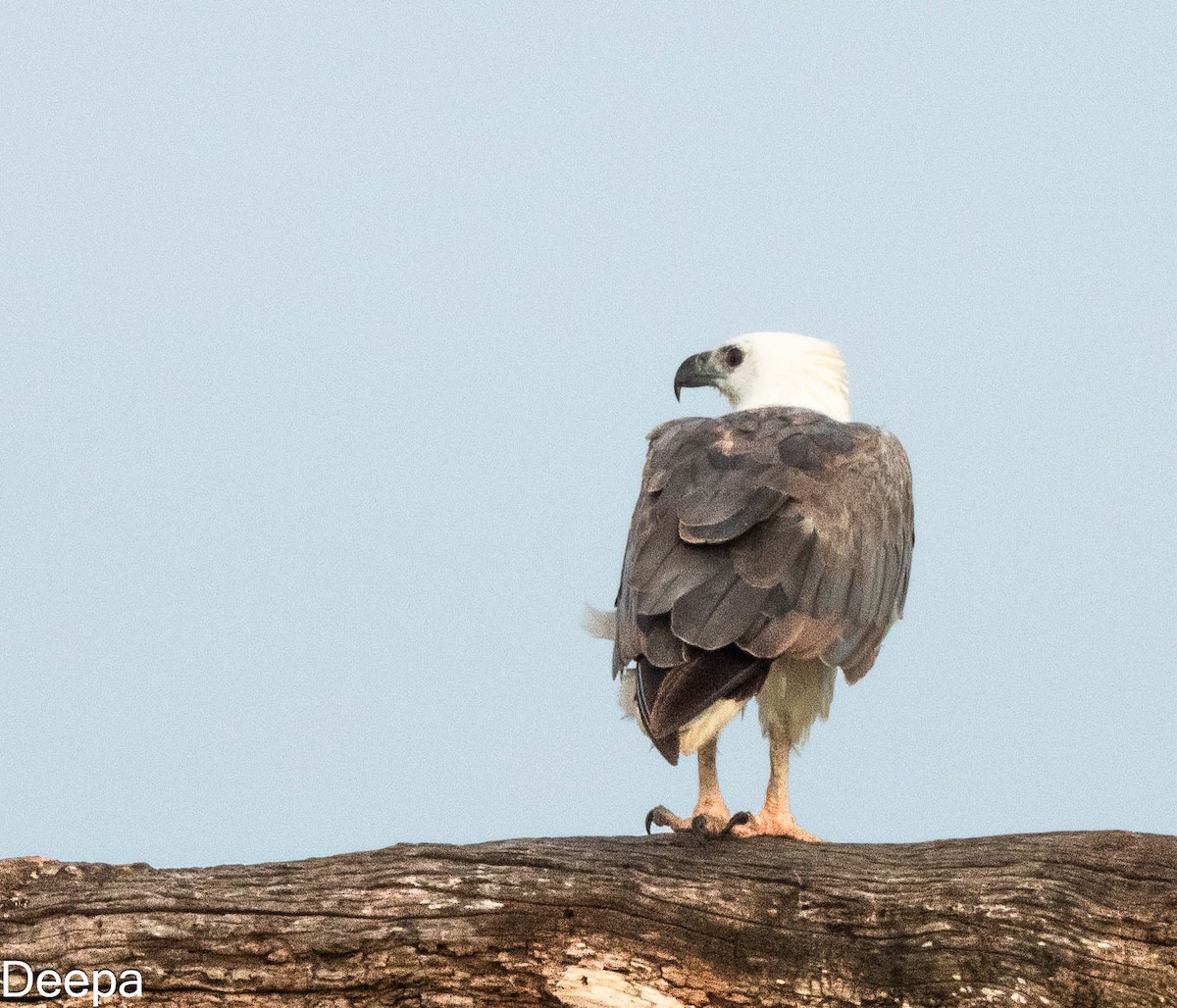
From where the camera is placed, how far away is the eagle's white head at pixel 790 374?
344 inches

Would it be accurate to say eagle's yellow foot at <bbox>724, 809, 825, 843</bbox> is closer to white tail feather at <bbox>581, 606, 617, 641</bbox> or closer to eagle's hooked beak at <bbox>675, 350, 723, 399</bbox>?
white tail feather at <bbox>581, 606, 617, 641</bbox>

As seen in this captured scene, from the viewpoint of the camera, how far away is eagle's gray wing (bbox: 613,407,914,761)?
624cm

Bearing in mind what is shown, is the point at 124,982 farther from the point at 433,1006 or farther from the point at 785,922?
the point at 785,922

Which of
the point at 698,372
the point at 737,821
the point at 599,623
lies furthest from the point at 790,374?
the point at 737,821

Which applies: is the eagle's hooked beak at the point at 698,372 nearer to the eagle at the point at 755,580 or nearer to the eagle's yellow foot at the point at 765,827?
the eagle at the point at 755,580

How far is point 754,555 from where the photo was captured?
6.69m

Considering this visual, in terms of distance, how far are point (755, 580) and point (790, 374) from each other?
250 cm

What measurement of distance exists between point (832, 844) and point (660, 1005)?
1.05m

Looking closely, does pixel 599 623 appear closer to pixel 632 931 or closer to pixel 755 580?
pixel 755 580

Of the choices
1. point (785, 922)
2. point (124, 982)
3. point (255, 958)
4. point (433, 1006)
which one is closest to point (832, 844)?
point (785, 922)

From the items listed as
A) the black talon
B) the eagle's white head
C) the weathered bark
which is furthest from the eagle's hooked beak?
the weathered bark

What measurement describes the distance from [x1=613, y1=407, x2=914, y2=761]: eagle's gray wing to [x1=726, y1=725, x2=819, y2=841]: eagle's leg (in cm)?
47

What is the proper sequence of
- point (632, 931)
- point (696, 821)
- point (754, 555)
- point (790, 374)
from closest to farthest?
1. point (632, 931)
2. point (696, 821)
3. point (754, 555)
4. point (790, 374)

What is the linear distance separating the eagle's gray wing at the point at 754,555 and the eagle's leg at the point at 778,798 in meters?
0.47
